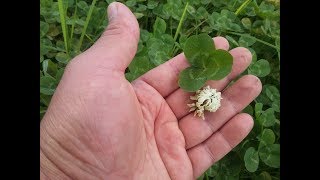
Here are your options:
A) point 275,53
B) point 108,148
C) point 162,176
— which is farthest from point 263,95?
→ point 108,148

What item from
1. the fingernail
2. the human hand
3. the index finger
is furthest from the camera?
the index finger

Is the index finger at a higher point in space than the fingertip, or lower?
higher

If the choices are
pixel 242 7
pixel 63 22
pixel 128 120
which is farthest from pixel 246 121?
pixel 63 22

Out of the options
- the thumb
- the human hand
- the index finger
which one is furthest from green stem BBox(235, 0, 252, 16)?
the thumb

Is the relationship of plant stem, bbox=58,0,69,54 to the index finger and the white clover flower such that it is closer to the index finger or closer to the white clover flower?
the index finger

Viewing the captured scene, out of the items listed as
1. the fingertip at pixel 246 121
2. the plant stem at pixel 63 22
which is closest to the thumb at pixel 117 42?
the plant stem at pixel 63 22

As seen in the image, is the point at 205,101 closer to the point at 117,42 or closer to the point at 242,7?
the point at 117,42

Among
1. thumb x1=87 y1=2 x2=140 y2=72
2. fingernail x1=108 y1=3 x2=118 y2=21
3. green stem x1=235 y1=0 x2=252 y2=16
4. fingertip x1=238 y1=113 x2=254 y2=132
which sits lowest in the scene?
fingertip x1=238 y1=113 x2=254 y2=132
